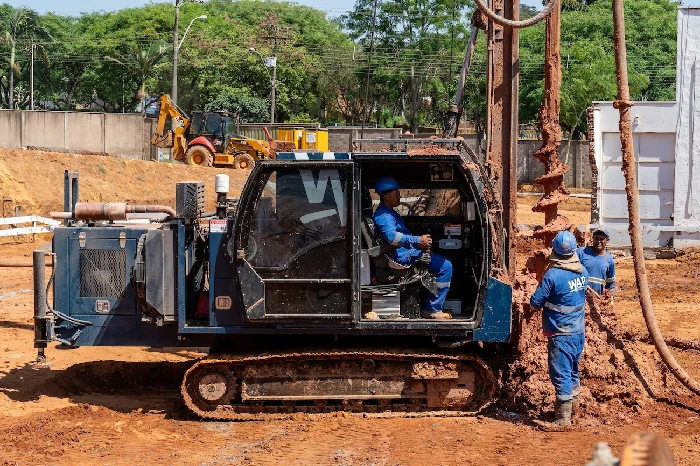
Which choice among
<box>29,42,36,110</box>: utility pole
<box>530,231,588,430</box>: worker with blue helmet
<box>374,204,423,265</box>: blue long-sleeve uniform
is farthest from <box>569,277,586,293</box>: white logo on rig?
<box>29,42,36,110</box>: utility pole

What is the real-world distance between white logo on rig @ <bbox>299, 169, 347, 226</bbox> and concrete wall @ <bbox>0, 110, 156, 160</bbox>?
135 feet

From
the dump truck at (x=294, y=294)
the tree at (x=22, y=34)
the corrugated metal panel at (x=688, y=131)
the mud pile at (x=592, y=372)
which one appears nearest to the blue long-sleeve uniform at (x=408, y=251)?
the dump truck at (x=294, y=294)

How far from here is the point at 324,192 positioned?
8227 mm

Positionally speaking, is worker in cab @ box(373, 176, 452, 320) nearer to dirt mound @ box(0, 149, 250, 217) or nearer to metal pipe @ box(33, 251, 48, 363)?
metal pipe @ box(33, 251, 48, 363)

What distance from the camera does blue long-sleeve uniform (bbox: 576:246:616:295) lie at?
32.2 ft

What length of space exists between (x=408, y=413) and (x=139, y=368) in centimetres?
354

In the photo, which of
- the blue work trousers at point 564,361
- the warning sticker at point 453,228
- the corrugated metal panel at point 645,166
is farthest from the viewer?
the corrugated metal panel at point 645,166

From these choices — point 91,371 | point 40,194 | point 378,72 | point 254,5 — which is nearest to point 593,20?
point 378,72

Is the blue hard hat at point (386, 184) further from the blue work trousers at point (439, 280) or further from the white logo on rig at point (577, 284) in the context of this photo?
the white logo on rig at point (577, 284)

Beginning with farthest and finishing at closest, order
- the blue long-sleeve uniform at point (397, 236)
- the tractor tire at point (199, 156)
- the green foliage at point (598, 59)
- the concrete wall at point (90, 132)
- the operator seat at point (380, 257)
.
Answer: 1. the concrete wall at point (90, 132)
2. the green foliage at point (598, 59)
3. the tractor tire at point (199, 156)
4. the operator seat at point (380, 257)
5. the blue long-sleeve uniform at point (397, 236)

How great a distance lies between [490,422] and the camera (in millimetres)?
8336

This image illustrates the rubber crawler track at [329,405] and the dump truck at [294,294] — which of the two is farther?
the rubber crawler track at [329,405]

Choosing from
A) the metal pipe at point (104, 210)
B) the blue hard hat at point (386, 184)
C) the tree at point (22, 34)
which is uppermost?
the tree at point (22, 34)

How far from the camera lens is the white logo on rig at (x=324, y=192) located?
26.9ft
